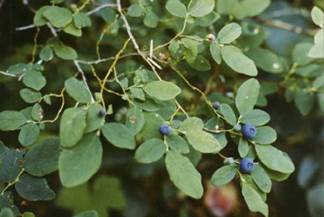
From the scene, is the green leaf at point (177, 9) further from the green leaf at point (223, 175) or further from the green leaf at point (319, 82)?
the green leaf at point (319, 82)

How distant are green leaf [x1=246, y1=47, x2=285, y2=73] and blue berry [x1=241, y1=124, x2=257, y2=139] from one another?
37 cm

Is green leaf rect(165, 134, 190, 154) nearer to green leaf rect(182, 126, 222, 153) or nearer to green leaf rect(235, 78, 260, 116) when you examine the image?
green leaf rect(182, 126, 222, 153)

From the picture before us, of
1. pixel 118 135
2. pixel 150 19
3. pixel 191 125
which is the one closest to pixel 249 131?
pixel 191 125

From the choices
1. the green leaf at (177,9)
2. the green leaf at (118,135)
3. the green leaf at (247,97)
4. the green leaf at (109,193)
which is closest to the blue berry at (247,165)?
the green leaf at (247,97)

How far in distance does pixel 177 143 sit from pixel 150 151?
0.17ft

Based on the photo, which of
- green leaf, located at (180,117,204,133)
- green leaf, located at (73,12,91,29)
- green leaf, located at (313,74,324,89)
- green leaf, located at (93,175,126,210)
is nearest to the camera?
green leaf, located at (180,117,204,133)

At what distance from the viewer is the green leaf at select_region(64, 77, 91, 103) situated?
0.89m

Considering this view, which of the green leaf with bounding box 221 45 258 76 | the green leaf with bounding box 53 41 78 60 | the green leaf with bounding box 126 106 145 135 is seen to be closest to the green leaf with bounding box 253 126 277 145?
the green leaf with bounding box 221 45 258 76

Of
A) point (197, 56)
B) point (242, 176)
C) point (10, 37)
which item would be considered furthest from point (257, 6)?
point (10, 37)

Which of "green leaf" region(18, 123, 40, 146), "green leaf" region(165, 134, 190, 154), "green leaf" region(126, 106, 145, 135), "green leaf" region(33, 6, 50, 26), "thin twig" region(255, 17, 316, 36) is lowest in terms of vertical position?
"thin twig" region(255, 17, 316, 36)

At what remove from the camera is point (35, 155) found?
3.19ft

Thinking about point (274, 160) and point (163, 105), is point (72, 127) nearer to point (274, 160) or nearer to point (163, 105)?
point (163, 105)

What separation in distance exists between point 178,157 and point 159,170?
86cm

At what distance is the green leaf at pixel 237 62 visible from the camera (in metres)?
0.99
